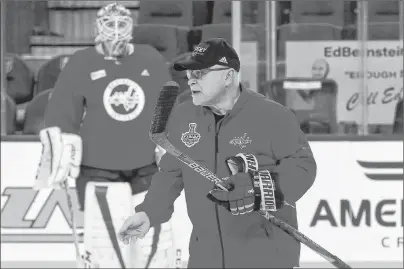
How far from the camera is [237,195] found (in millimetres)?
2912

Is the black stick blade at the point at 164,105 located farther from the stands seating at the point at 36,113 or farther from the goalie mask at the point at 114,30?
the stands seating at the point at 36,113

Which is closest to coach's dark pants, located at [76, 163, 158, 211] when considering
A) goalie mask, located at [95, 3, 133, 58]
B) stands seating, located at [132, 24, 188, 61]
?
goalie mask, located at [95, 3, 133, 58]

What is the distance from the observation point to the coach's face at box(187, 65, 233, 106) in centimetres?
298

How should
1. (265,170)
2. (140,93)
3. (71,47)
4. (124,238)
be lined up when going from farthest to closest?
(71,47), (140,93), (124,238), (265,170)

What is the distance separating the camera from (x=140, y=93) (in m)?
5.19

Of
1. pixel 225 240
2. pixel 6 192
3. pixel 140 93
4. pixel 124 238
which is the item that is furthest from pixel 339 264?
pixel 6 192

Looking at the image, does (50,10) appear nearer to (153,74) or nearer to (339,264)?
(153,74)

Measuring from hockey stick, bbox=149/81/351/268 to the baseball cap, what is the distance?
0.28 ft

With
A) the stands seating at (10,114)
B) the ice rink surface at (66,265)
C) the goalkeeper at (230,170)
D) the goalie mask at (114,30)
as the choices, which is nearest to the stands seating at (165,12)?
the goalie mask at (114,30)

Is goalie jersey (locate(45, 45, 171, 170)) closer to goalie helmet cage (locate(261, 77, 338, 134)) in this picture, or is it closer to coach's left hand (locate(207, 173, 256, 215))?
goalie helmet cage (locate(261, 77, 338, 134))

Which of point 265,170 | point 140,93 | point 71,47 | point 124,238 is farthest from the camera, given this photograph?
point 71,47

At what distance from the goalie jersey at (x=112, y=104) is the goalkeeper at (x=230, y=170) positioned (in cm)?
197

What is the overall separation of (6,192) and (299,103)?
151 cm

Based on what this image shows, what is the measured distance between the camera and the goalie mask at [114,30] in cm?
525
